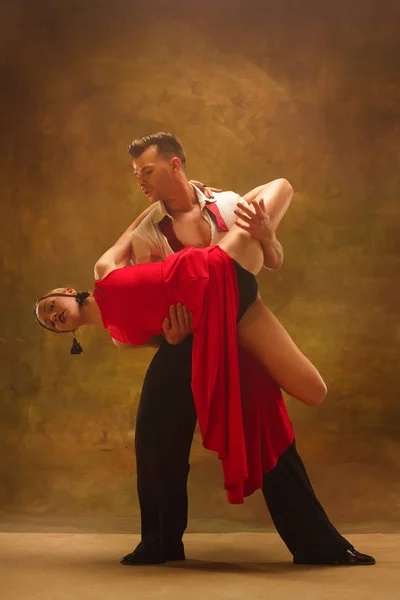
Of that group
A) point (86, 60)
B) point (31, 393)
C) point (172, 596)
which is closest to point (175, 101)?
point (86, 60)

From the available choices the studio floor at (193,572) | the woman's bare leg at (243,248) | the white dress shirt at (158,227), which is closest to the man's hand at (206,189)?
the white dress shirt at (158,227)

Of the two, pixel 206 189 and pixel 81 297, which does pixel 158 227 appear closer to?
pixel 206 189

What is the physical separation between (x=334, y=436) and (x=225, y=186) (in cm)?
124

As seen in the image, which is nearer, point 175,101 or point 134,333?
point 134,333

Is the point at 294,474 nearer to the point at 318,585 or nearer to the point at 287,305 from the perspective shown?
the point at 318,585

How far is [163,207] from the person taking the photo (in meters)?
3.51

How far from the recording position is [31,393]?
12.7 ft

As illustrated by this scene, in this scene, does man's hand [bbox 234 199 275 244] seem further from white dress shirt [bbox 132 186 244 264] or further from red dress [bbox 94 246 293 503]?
red dress [bbox 94 246 293 503]

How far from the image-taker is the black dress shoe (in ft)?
10.0

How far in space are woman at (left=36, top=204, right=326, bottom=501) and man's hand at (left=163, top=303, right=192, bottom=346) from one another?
29 mm

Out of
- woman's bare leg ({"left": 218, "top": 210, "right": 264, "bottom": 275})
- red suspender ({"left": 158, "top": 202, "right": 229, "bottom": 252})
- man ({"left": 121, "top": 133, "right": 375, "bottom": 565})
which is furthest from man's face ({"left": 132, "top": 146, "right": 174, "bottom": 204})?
woman's bare leg ({"left": 218, "top": 210, "right": 264, "bottom": 275})

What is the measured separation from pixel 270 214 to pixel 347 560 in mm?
1412

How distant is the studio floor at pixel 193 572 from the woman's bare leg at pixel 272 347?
27.6 inches

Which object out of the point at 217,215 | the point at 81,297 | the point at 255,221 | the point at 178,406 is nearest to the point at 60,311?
the point at 81,297
